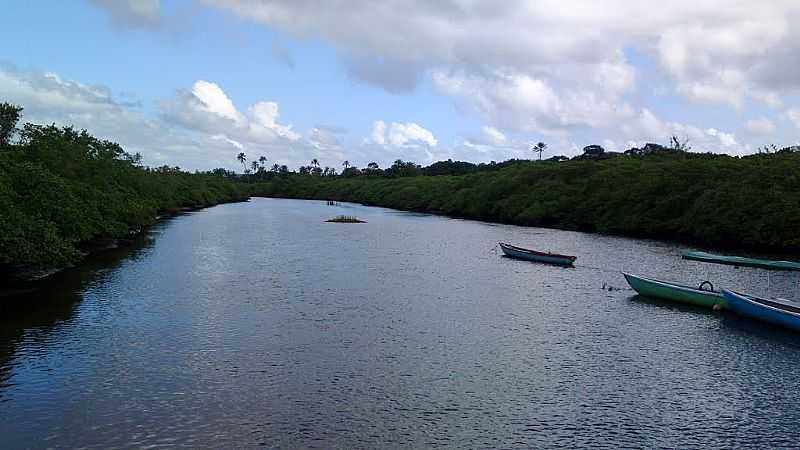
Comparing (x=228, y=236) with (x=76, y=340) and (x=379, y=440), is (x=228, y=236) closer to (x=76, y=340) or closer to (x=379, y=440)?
(x=76, y=340)

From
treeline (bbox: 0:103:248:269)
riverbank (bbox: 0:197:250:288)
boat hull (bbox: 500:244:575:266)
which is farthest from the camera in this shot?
boat hull (bbox: 500:244:575:266)

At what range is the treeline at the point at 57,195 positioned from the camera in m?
30.3

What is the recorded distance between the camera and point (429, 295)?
35.6 metres

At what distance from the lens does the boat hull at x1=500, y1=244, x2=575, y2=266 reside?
4878cm

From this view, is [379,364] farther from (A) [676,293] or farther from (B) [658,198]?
(B) [658,198]

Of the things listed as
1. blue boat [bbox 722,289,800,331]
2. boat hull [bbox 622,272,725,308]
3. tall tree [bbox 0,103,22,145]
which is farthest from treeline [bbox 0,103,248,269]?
blue boat [bbox 722,289,800,331]

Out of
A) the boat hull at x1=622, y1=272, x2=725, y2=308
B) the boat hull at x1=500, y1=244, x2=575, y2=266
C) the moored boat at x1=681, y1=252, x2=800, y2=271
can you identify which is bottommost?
the boat hull at x1=622, y1=272, x2=725, y2=308

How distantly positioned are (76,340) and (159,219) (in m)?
67.0

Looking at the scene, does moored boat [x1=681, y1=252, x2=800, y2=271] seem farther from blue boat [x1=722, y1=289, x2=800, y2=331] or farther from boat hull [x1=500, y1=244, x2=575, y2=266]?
blue boat [x1=722, y1=289, x2=800, y2=331]

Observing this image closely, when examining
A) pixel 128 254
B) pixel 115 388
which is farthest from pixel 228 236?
pixel 115 388

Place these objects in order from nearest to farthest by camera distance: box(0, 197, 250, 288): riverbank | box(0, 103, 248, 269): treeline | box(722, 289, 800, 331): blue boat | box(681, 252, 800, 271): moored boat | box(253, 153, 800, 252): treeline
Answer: box(722, 289, 800, 331): blue boat
box(0, 103, 248, 269): treeline
box(0, 197, 250, 288): riverbank
box(681, 252, 800, 271): moored boat
box(253, 153, 800, 252): treeline

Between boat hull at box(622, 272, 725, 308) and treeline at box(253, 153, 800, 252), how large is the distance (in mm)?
28048

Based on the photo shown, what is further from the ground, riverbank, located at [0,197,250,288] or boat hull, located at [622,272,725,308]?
boat hull, located at [622,272,725,308]

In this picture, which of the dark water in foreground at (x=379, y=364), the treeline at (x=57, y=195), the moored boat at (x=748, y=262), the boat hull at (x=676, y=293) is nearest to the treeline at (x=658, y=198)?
the moored boat at (x=748, y=262)
